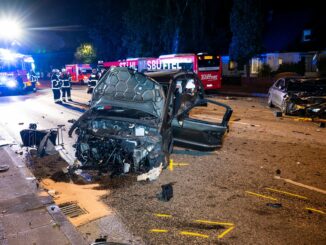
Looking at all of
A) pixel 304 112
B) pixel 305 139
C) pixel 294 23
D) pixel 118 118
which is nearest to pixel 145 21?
pixel 294 23

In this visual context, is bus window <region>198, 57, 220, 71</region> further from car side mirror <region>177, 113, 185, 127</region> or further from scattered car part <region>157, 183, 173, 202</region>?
scattered car part <region>157, 183, 173, 202</region>

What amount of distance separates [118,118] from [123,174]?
106 cm

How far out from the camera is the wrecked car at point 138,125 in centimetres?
586

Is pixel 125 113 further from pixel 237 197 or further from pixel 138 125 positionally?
pixel 237 197

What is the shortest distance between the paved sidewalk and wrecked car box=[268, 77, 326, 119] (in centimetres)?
975

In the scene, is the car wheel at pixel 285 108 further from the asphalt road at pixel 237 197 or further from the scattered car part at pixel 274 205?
the scattered car part at pixel 274 205

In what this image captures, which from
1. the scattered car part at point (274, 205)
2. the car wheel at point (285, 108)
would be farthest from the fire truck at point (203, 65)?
the scattered car part at point (274, 205)

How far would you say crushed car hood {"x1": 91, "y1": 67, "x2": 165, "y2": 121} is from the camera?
618cm

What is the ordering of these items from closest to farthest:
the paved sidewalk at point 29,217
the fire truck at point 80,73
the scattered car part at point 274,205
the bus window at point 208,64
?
the paved sidewalk at point 29,217 → the scattered car part at point 274,205 → the bus window at point 208,64 → the fire truck at point 80,73

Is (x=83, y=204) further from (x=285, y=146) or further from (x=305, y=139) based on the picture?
(x=305, y=139)

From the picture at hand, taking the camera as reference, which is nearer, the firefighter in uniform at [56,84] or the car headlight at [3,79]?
the firefighter in uniform at [56,84]

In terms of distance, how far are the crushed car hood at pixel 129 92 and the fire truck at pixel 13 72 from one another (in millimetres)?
18632

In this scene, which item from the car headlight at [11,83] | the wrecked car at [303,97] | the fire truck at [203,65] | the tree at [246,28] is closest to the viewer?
the wrecked car at [303,97]

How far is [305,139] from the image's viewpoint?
30.0 ft
